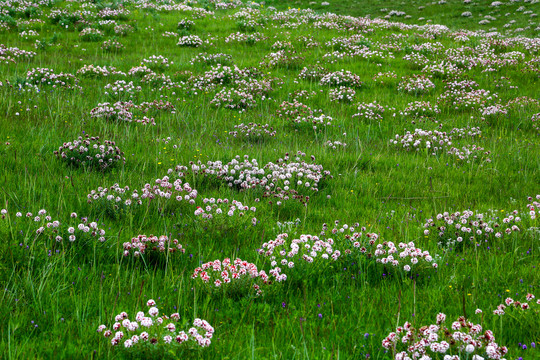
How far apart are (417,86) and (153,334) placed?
10516mm

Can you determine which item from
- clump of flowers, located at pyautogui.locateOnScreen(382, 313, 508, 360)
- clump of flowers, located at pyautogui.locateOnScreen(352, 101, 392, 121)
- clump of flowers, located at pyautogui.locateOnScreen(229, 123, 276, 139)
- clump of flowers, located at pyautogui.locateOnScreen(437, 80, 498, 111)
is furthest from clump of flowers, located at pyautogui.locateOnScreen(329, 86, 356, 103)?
clump of flowers, located at pyautogui.locateOnScreen(382, 313, 508, 360)

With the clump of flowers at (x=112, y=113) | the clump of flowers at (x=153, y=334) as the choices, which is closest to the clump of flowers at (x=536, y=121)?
the clump of flowers at (x=112, y=113)

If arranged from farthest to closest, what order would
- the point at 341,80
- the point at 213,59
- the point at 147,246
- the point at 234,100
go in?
the point at 213,59 < the point at 341,80 < the point at 234,100 < the point at 147,246

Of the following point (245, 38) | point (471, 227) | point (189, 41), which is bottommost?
point (471, 227)

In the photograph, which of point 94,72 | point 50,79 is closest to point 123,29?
point 94,72

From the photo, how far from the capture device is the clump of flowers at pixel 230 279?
335 centimetres

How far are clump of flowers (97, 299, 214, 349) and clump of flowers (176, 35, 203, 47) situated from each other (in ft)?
44.6

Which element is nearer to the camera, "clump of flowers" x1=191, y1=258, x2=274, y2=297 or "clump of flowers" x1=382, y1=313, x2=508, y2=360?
"clump of flowers" x1=382, y1=313, x2=508, y2=360

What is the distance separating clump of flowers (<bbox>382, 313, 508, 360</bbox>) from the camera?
2523mm

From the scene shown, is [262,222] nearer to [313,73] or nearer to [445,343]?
[445,343]

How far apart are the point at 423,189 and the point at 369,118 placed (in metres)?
3.48

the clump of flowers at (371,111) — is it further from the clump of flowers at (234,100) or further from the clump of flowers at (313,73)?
the clump of flowers at (234,100)

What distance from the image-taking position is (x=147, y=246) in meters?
3.88

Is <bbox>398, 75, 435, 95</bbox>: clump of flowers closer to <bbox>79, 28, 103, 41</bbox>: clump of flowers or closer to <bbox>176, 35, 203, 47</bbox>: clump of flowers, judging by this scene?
<bbox>176, 35, 203, 47</bbox>: clump of flowers
